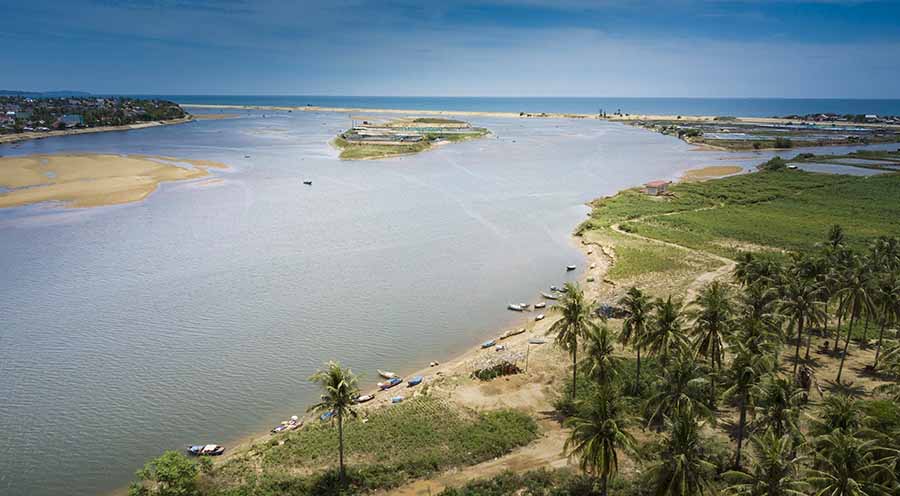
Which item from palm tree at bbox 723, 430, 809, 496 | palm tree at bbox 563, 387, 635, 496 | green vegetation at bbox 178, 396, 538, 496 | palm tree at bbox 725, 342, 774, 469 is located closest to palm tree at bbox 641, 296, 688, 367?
palm tree at bbox 725, 342, 774, 469

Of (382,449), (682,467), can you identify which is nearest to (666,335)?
(682,467)

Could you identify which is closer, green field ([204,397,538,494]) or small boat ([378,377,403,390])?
green field ([204,397,538,494])

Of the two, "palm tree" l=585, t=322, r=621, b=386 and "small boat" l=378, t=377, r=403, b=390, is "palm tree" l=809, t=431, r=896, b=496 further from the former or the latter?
"small boat" l=378, t=377, r=403, b=390

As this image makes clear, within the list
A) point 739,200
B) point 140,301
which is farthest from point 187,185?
point 739,200

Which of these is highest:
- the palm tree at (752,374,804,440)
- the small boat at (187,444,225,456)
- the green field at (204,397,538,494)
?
the palm tree at (752,374,804,440)

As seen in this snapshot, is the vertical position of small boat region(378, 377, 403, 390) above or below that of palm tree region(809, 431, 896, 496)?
below

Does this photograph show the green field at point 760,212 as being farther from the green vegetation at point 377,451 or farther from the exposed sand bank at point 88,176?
the exposed sand bank at point 88,176
